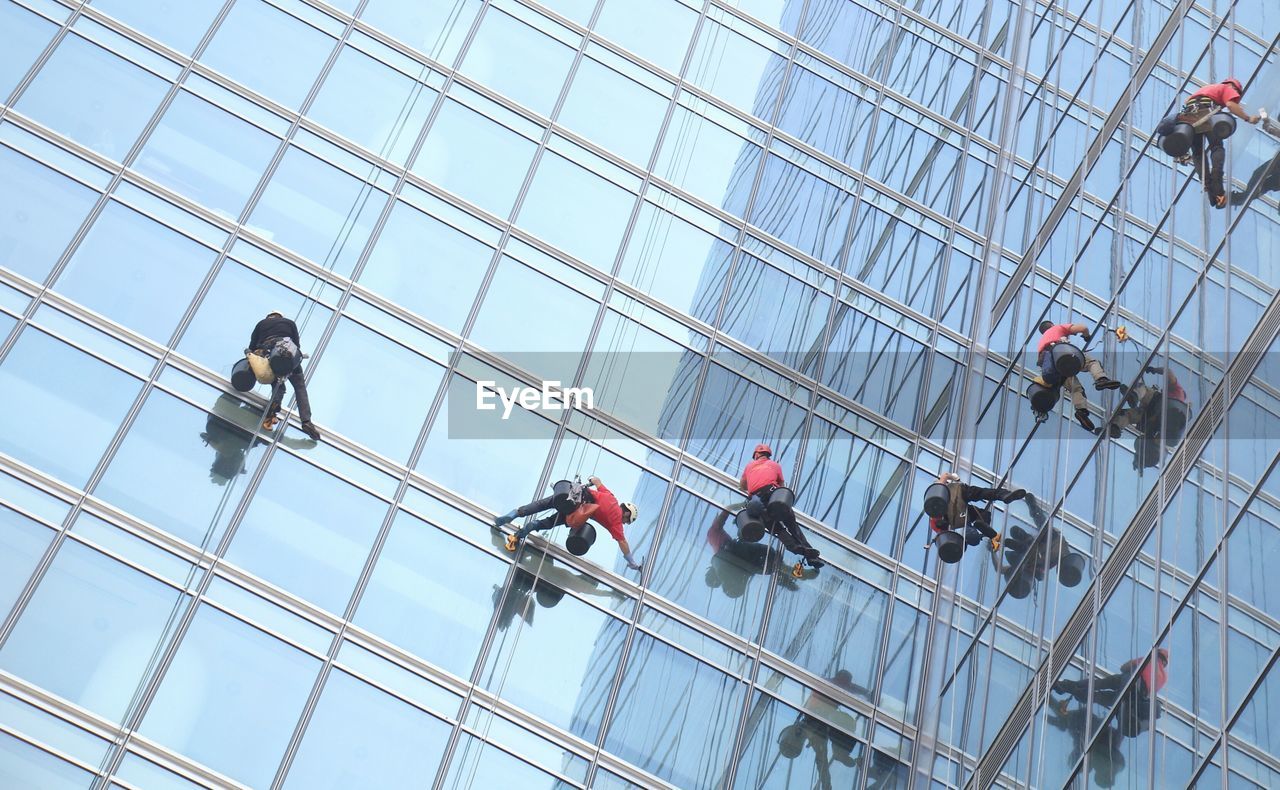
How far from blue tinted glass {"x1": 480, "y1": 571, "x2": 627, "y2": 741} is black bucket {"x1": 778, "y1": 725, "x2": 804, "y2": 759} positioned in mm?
2329

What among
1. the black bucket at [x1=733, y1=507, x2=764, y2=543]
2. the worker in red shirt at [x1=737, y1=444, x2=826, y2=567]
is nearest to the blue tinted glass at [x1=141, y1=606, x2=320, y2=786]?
the black bucket at [x1=733, y1=507, x2=764, y2=543]

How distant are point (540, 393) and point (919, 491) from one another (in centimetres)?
573

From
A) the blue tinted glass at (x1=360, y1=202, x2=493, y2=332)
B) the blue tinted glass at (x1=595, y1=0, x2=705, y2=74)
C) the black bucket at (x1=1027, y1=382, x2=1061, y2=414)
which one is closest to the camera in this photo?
the black bucket at (x1=1027, y1=382, x2=1061, y2=414)

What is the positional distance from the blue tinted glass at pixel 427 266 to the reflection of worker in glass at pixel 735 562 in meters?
4.31

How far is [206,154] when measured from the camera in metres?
20.0

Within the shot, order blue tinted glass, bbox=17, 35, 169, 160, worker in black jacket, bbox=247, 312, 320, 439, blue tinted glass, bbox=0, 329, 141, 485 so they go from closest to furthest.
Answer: blue tinted glass, bbox=0, 329, 141, 485, worker in black jacket, bbox=247, 312, 320, 439, blue tinted glass, bbox=17, 35, 169, 160

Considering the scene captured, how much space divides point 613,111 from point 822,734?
980 cm

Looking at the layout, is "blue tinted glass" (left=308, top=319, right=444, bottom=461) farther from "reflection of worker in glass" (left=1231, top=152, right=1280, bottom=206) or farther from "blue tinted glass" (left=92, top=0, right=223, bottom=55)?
"reflection of worker in glass" (left=1231, top=152, right=1280, bottom=206)

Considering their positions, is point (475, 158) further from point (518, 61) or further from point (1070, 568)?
point (1070, 568)

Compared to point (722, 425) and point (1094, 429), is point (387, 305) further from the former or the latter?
point (1094, 429)

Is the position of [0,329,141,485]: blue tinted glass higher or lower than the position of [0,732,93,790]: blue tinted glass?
higher

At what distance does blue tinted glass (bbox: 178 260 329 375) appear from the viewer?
18453mm

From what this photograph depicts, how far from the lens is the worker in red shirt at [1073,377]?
19.1m

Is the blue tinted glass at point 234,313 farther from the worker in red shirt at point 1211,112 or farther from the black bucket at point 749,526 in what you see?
the worker in red shirt at point 1211,112
